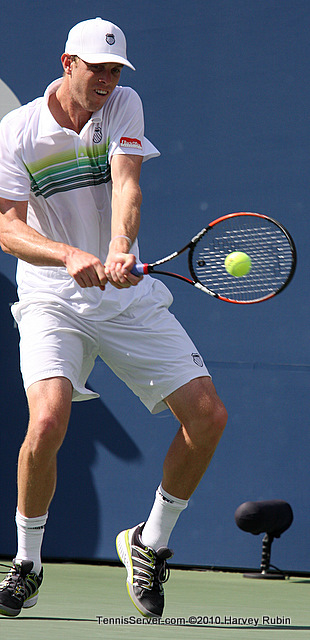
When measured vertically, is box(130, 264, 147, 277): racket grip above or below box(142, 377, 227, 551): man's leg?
above

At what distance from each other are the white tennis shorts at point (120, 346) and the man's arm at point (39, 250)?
0.75 ft

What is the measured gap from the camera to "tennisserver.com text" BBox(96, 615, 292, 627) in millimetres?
3381

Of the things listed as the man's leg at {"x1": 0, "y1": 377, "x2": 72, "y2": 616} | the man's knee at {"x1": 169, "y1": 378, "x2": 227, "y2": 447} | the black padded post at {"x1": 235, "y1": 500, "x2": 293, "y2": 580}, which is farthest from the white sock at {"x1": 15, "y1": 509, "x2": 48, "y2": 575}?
the black padded post at {"x1": 235, "y1": 500, "x2": 293, "y2": 580}

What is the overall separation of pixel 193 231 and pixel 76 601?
1991 millimetres

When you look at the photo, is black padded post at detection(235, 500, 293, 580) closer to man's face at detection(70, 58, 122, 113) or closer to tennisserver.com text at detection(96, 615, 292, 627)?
tennisserver.com text at detection(96, 615, 292, 627)

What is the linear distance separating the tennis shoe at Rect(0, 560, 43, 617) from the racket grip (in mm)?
997

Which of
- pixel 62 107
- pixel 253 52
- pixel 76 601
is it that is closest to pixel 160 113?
pixel 253 52

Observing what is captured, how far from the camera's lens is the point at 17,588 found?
3307mm

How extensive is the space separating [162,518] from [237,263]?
2.91 feet

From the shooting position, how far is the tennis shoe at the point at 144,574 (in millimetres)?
3398

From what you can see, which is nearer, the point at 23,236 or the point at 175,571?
the point at 23,236

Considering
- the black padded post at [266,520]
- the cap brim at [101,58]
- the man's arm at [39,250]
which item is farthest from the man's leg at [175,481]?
the black padded post at [266,520]

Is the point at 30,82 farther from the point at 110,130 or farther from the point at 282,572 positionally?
the point at 282,572

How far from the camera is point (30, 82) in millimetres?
5434
